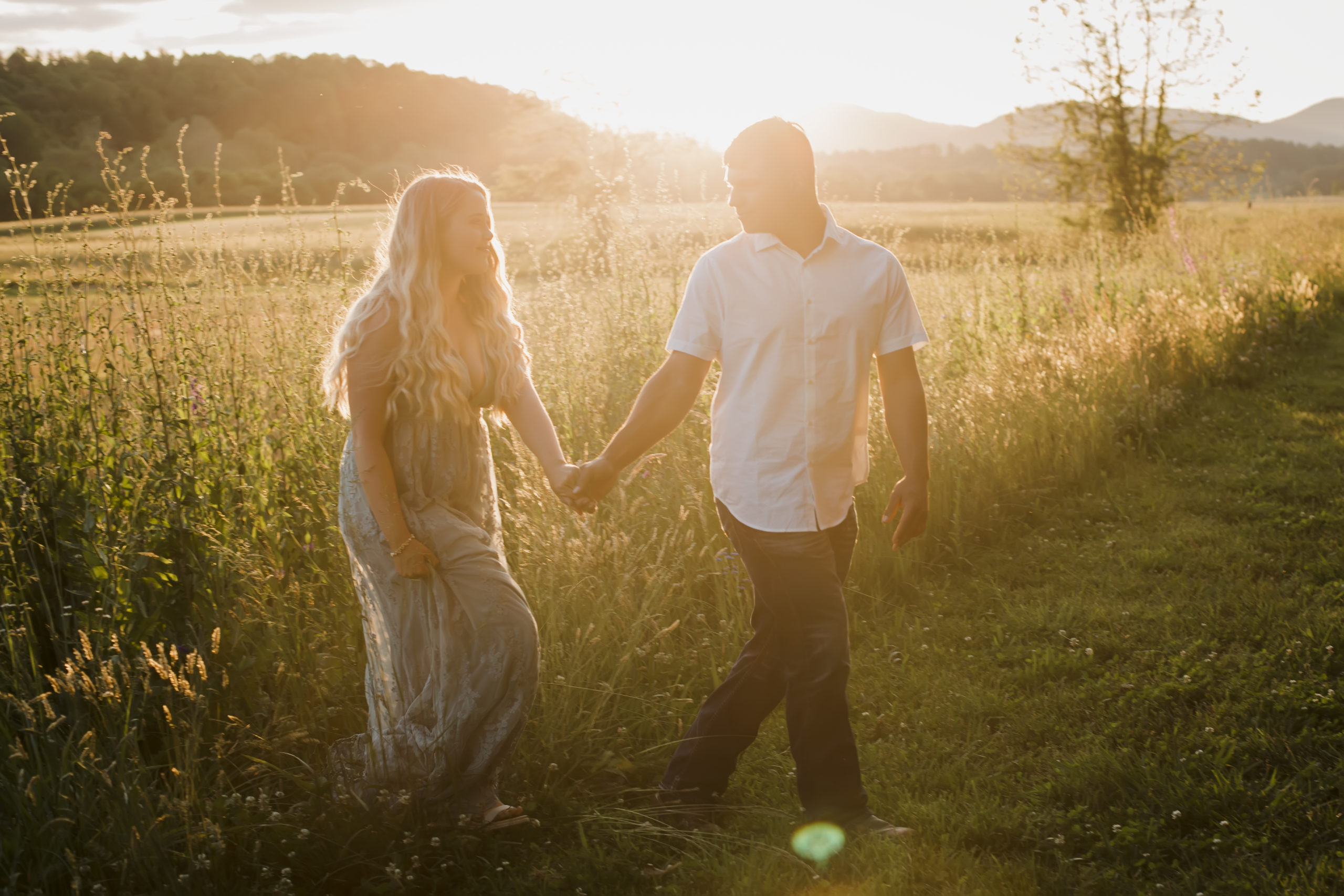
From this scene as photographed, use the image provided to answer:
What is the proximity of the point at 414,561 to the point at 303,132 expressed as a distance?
5284cm

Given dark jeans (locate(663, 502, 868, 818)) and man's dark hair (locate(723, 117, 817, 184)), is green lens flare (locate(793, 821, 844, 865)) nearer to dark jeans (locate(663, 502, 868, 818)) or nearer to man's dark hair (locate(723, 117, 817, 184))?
dark jeans (locate(663, 502, 868, 818))

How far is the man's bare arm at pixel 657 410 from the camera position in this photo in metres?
3.04

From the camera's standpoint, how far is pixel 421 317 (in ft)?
9.89

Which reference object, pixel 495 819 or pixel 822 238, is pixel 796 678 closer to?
pixel 495 819

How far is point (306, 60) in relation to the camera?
39.7 m

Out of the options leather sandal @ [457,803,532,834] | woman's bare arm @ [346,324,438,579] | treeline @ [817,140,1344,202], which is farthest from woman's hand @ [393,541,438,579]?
treeline @ [817,140,1344,202]

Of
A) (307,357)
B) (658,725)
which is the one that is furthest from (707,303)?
(307,357)

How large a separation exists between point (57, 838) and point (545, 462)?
5.70 ft

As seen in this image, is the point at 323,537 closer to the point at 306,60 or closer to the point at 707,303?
the point at 707,303

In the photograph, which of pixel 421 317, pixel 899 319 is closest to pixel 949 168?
pixel 899 319

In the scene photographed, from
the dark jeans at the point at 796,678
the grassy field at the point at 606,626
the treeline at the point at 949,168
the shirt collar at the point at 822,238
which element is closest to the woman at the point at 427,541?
the grassy field at the point at 606,626

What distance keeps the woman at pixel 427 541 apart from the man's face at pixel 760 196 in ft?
2.79

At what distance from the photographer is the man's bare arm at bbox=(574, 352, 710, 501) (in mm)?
3041

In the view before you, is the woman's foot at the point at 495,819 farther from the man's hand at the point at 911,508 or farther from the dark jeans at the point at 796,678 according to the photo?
the man's hand at the point at 911,508
